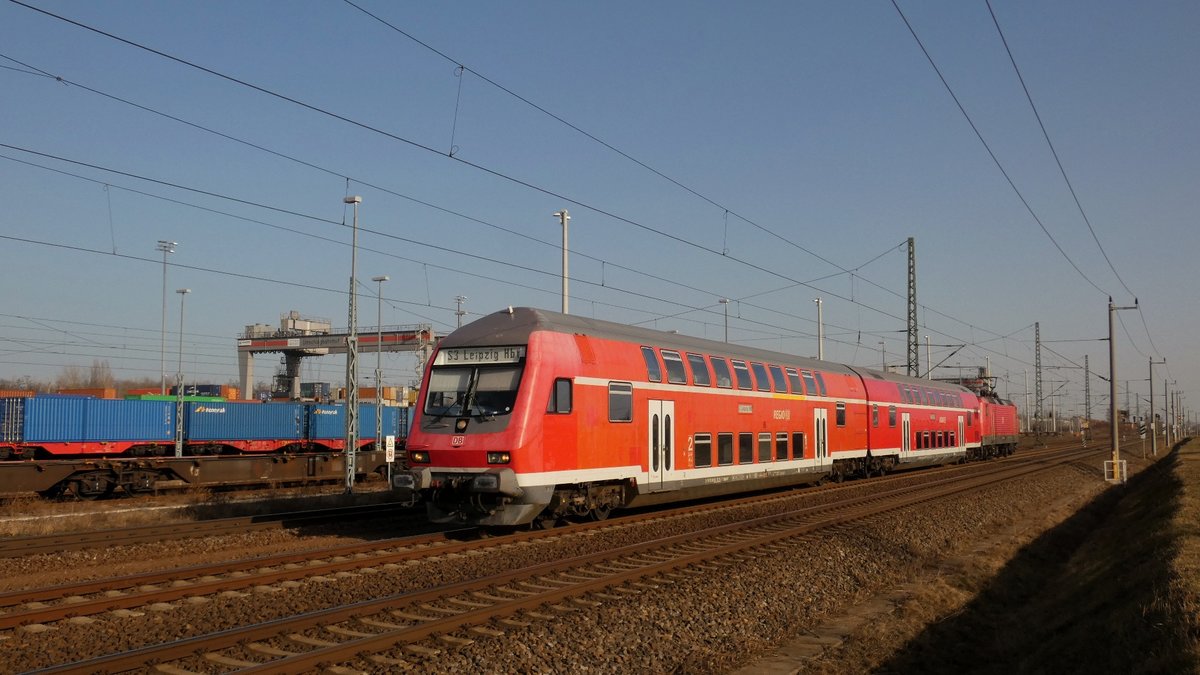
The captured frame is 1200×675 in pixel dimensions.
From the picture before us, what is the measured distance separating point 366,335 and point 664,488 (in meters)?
63.4

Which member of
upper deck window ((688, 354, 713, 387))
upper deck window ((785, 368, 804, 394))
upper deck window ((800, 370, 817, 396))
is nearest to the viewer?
upper deck window ((688, 354, 713, 387))

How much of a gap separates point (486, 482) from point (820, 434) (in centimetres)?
1443

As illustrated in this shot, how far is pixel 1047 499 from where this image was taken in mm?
25609

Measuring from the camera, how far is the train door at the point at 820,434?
1017 inches

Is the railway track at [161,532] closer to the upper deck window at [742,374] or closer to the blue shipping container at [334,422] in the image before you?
the upper deck window at [742,374]

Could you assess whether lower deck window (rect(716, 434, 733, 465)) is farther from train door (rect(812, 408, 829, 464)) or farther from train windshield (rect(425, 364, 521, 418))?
train windshield (rect(425, 364, 521, 418))

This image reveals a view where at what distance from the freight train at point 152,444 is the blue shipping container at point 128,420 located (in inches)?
1.3

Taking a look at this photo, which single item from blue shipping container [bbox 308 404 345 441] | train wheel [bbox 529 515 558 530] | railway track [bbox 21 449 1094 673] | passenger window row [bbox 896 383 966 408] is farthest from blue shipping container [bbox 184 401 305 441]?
passenger window row [bbox 896 383 966 408]

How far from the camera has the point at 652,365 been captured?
18375 millimetres

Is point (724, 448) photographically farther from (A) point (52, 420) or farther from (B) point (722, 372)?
(A) point (52, 420)

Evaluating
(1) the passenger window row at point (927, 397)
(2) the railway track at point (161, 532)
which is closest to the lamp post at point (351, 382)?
(2) the railway track at point (161, 532)

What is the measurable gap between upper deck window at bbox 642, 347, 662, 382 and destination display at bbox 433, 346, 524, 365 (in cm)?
369

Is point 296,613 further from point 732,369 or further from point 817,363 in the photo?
point 817,363

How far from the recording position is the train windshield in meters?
15.2
